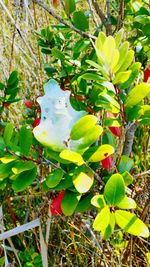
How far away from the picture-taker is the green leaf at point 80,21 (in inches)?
39.4

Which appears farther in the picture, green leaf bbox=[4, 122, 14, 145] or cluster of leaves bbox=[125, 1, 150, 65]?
cluster of leaves bbox=[125, 1, 150, 65]

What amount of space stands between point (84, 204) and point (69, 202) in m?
0.06

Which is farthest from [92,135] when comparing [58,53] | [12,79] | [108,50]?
[12,79]

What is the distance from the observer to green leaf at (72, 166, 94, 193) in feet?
2.21

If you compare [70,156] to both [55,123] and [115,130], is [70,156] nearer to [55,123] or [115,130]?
[55,123]

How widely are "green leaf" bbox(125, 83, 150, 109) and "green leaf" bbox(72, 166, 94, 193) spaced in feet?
0.40

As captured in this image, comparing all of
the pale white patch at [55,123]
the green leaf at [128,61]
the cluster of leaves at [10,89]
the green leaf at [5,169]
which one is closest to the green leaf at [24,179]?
the green leaf at [5,169]

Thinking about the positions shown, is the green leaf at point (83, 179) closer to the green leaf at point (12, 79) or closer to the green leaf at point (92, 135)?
the green leaf at point (92, 135)

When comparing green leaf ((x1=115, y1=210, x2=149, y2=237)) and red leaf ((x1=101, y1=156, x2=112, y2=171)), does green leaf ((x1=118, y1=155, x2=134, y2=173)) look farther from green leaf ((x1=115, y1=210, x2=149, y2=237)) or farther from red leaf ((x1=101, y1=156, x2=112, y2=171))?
green leaf ((x1=115, y1=210, x2=149, y2=237))

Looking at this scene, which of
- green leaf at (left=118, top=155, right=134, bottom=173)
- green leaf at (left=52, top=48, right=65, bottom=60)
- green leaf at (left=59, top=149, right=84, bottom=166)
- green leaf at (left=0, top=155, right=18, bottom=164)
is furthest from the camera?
green leaf at (left=52, top=48, right=65, bottom=60)

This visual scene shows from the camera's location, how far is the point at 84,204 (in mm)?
791

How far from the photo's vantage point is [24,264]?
50.3 inches

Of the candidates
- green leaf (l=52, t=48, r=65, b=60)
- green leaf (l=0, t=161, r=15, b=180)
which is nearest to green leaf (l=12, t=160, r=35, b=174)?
green leaf (l=0, t=161, r=15, b=180)

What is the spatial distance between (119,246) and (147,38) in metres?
0.51
